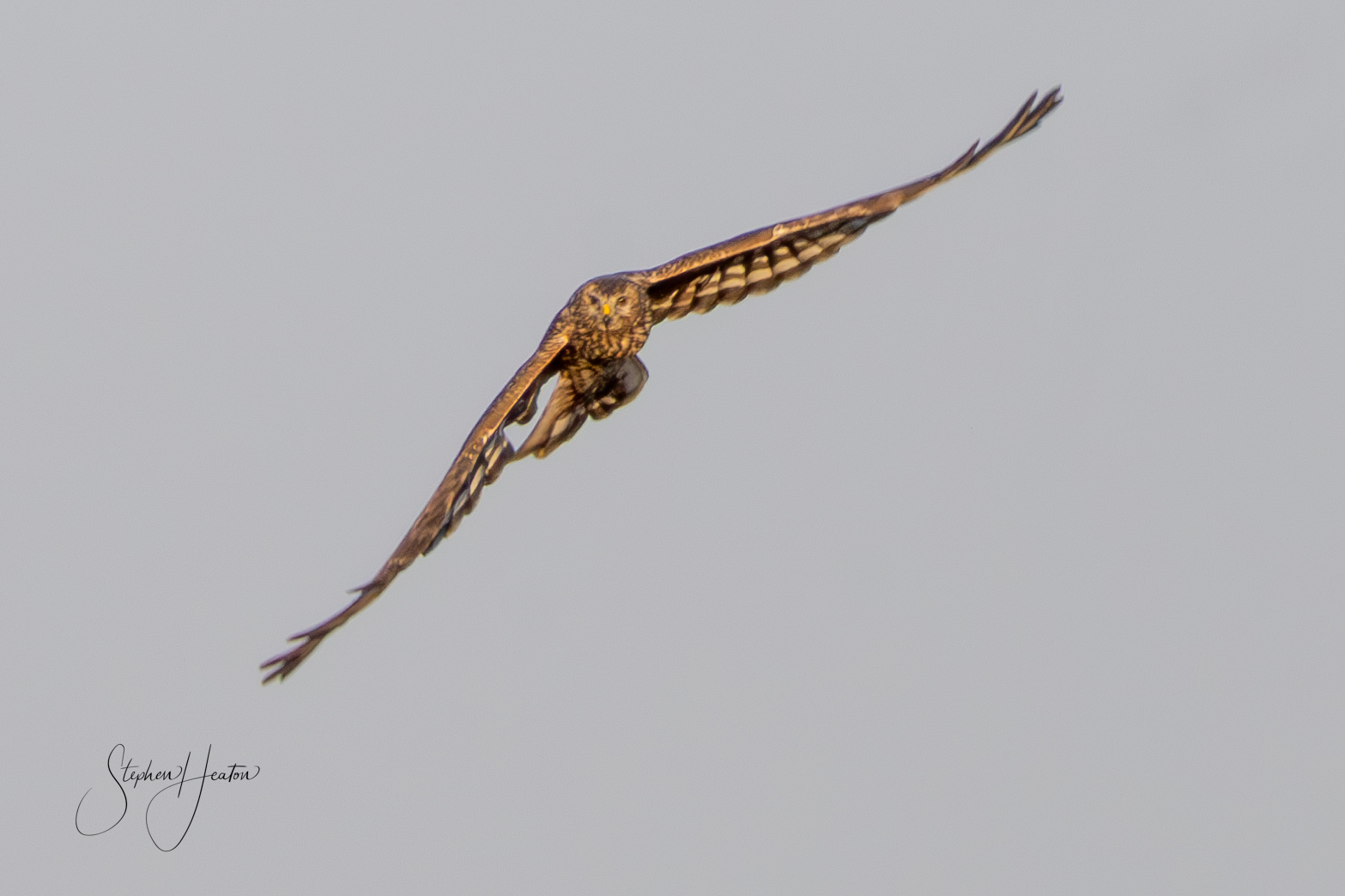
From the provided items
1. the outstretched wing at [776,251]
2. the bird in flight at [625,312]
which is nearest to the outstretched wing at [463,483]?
the bird in flight at [625,312]

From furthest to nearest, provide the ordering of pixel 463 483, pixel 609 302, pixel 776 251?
1. pixel 776 251
2. pixel 609 302
3. pixel 463 483

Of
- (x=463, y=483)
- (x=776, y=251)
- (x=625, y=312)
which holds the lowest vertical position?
(x=463, y=483)

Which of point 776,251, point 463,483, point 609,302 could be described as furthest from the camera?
point 776,251

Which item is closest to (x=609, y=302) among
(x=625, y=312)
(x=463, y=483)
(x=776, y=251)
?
(x=625, y=312)

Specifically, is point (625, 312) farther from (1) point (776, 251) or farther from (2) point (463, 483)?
(2) point (463, 483)

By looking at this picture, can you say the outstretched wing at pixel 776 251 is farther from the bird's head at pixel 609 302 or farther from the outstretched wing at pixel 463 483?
the outstretched wing at pixel 463 483

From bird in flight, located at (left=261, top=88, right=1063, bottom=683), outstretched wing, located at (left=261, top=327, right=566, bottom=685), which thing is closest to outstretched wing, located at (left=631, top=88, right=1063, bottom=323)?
bird in flight, located at (left=261, top=88, right=1063, bottom=683)

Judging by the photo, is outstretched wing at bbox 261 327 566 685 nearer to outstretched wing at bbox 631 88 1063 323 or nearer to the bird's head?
the bird's head
